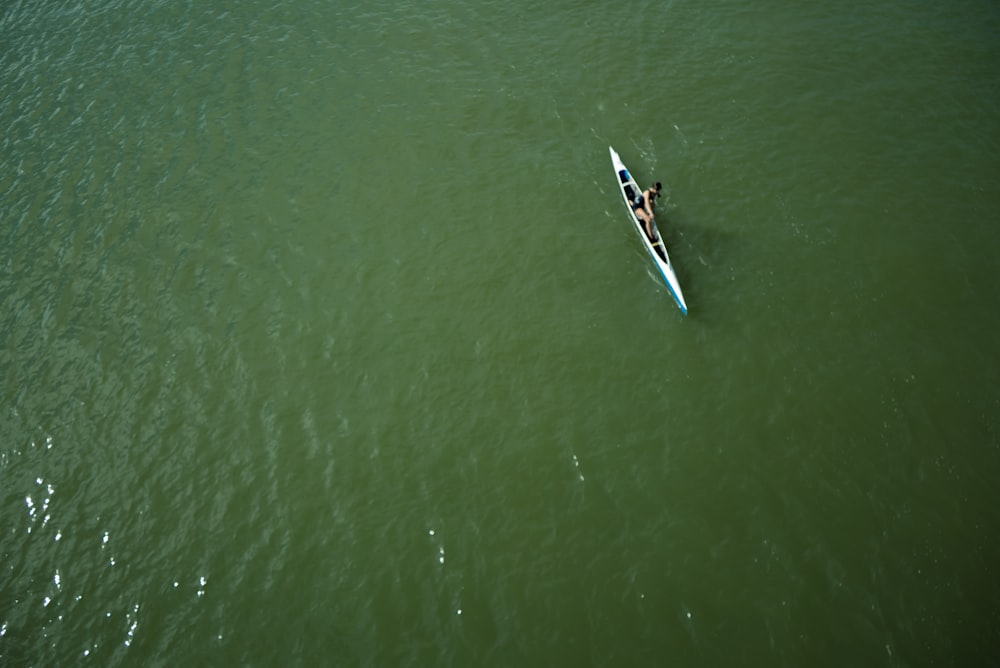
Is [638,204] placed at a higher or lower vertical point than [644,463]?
higher

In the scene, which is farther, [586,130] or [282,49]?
[282,49]

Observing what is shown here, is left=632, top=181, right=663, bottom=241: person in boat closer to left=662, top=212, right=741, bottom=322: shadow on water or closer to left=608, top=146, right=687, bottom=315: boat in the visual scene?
left=608, top=146, right=687, bottom=315: boat

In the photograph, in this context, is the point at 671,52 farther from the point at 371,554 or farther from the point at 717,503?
the point at 371,554

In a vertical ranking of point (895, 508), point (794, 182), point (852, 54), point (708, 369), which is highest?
point (852, 54)

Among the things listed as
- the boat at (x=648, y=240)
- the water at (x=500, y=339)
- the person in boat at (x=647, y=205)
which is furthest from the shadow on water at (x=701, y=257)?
the person in boat at (x=647, y=205)

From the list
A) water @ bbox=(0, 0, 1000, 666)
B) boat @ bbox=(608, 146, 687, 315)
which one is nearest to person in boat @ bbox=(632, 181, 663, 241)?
boat @ bbox=(608, 146, 687, 315)

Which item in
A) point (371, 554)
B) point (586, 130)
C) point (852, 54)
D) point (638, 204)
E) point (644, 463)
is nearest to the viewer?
point (371, 554)

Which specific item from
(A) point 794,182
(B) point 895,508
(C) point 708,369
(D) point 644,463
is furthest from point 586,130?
(B) point 895,508

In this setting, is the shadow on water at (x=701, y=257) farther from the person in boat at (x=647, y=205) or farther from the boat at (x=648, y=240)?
the person in boat at (x=647, y=205)

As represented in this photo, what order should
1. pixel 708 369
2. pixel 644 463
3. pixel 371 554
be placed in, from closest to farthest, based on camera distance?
pixel 371 554
pixel 644 463
pixel 708 369

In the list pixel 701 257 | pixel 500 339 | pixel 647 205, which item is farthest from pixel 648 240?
pixel 500 339
